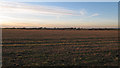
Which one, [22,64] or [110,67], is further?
[22,64]

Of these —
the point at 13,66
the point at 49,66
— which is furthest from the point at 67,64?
the point at 13,66

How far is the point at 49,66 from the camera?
28.1 ft

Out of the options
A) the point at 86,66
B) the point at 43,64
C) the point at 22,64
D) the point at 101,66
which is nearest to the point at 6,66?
the point at 22,64

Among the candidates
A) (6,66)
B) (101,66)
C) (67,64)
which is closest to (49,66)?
(67,64)

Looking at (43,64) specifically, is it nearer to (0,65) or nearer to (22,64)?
(22,64)

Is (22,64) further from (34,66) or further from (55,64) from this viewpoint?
(55,64)

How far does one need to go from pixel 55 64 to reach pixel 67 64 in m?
0.81

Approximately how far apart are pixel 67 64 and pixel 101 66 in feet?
7.28

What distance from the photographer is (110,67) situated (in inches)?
332

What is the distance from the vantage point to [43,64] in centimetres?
895

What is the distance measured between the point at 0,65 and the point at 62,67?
4.12 m

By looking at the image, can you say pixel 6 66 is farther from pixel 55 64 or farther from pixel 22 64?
pixel 55 64

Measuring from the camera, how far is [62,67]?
843 cm

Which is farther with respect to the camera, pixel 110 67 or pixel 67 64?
pixel 67 64
